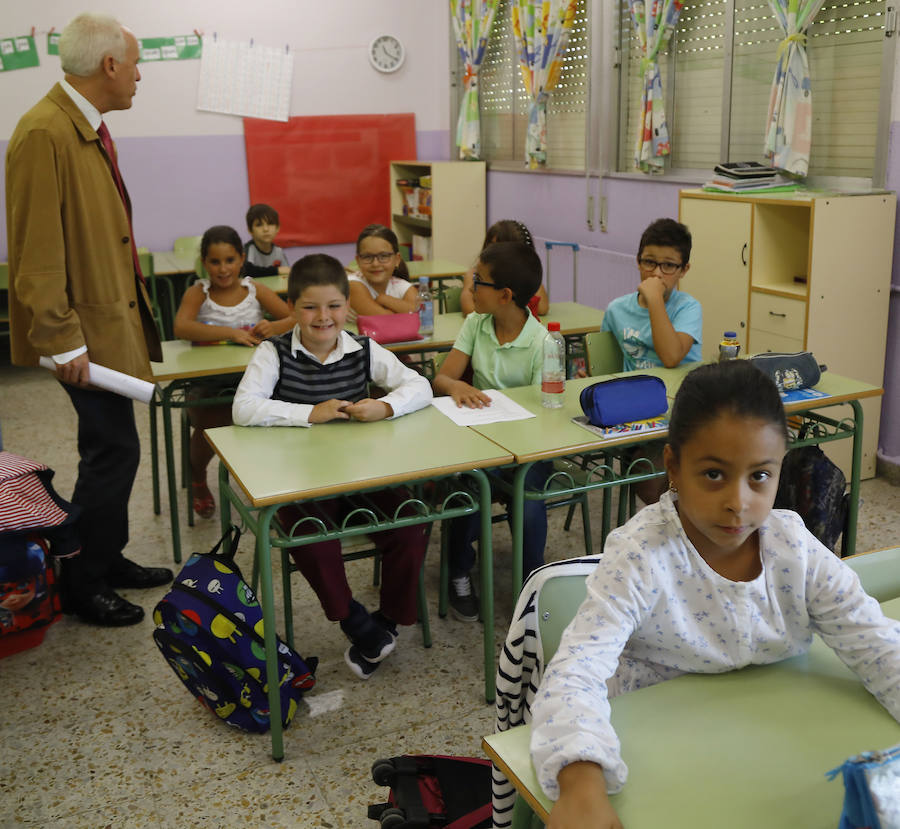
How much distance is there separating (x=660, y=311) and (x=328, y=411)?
117 cm

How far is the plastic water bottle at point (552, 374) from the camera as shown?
2611 millimetres

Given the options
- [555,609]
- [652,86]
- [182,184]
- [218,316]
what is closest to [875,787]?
[555,609]

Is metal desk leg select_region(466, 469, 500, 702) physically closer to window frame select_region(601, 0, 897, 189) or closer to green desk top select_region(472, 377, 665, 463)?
green desk top select_region(472, 377, 665, 463)

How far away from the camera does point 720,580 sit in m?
1.21

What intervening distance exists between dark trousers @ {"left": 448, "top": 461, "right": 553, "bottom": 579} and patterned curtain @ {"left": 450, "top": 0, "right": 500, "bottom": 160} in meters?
4.50

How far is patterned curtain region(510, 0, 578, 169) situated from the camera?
5.47m

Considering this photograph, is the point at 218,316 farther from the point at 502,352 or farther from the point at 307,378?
the point at 502,352

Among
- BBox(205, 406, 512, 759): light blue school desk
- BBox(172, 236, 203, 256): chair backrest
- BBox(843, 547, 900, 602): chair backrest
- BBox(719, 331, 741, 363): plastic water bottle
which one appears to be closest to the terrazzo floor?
BBox(205, 406, 512, 759): light blue school desk

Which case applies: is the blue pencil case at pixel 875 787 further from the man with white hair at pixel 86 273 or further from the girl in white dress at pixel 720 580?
the man with white hair at pixel 86 273

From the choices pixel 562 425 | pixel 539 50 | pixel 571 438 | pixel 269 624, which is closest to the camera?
pixel 269 624

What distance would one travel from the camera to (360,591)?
3021 millimetres

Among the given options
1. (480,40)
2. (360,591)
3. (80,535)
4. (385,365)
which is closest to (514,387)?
(385,365)

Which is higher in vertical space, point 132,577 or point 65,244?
point 65,244

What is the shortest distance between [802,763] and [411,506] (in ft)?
5.07
